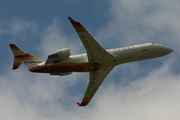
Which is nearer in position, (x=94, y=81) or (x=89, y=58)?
(x=89, y=58)

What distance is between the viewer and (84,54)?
7500 cm

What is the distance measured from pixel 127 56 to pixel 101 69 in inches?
234

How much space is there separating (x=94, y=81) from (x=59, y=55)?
1153 centimetres

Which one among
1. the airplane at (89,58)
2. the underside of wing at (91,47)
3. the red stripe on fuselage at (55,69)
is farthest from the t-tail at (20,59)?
the underside of wing at (91,47)

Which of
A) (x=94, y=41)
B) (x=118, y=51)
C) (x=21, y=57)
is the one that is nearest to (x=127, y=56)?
(x=118, y=51)

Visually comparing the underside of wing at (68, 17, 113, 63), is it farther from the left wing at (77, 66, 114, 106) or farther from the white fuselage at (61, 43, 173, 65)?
the left wing at (77, 66, 114, 106)

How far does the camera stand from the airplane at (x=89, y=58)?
240 feet

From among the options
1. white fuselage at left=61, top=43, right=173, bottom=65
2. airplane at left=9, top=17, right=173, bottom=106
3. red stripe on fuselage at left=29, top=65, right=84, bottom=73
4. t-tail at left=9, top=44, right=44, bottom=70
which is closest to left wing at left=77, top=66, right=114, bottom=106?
airplane at left=9, top=17, right=173, bottom=106

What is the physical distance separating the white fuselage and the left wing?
3.53 m

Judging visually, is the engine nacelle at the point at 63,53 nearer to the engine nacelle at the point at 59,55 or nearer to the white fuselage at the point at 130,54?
the engine nacelle at the point at 59,55

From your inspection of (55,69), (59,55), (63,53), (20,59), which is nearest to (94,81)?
(55,69)

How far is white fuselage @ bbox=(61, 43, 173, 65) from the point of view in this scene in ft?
244

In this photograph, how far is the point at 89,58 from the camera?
2911 inches

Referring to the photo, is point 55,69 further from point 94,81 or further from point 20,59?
point 94,81
